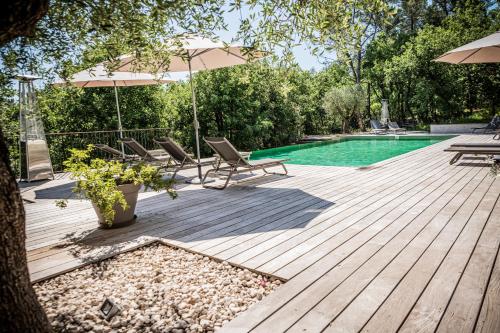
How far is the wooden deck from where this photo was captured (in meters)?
1.89

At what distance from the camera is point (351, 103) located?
18922mm

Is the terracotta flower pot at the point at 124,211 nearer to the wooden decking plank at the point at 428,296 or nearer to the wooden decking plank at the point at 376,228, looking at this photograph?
the wooden decking plank at the point at 376,228

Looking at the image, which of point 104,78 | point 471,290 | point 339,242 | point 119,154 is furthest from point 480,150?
point 119,154

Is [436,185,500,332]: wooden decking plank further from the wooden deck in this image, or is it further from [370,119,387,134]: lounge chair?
[370,119,387,134]: lounge chair

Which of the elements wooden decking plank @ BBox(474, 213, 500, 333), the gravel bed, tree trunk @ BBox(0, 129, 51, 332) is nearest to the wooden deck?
wooden decking plank @ BBox(474, 213, 500, 333)

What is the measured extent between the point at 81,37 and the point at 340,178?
4.88 metres

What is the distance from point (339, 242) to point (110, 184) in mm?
2498

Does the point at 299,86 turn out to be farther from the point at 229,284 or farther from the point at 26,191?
the point at 229,284

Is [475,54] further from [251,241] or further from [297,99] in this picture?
[297,99]

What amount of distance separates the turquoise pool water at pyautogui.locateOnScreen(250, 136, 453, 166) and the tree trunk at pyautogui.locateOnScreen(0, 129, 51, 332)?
31.6 ft

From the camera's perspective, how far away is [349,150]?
13.9 meters

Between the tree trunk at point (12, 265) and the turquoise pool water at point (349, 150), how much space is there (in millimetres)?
9638

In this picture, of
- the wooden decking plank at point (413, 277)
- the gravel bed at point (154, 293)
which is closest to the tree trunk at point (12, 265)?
the gravel bed at point (154, 293)

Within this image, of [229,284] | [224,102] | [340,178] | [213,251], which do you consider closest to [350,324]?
[229,284]
